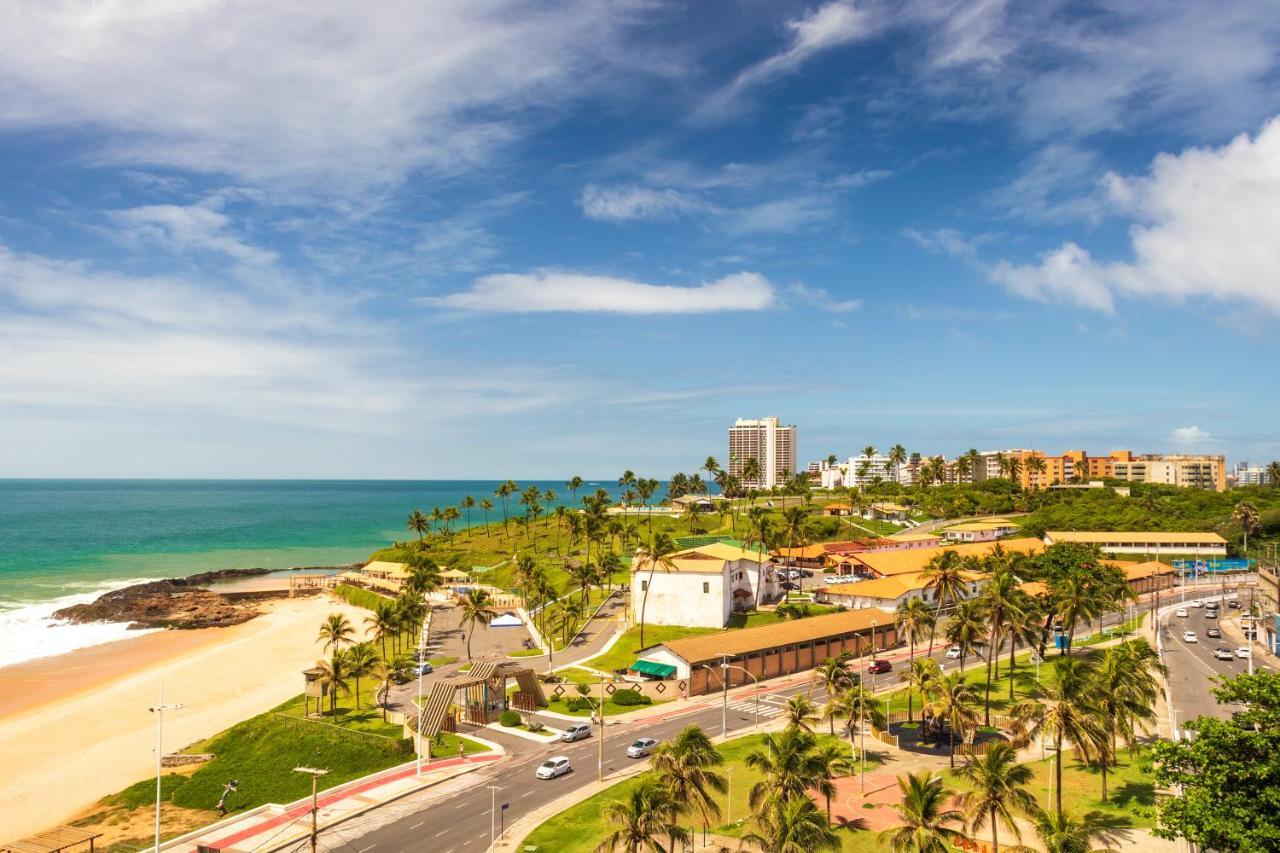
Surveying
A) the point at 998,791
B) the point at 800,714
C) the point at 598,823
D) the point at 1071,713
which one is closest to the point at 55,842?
the point at 598,823

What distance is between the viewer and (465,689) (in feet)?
252

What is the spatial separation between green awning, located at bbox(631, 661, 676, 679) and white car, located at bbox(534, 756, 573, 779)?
80.2 feet

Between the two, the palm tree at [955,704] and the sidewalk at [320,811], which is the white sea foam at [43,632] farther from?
the palm tree at [955,704]

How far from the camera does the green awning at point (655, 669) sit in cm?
8556

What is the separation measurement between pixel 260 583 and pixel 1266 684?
641 ft

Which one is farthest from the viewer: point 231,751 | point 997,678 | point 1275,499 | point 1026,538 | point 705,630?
point 1275,499

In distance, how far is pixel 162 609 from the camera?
147 meters

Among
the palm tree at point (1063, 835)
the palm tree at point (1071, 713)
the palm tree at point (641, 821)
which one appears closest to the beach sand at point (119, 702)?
the palm tree at point (641, 821)

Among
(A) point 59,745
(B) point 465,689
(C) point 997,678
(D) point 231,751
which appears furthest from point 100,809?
(C) point 997,678

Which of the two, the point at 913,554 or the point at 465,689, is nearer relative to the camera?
the point at 465,689

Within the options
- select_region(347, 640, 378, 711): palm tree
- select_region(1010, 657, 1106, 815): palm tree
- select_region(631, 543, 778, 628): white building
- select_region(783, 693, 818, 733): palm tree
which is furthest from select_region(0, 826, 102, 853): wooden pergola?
select_region(631, 543, 778, 628): white building

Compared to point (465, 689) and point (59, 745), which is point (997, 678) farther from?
point (59, 745)

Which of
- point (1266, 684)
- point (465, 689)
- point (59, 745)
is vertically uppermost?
point (1266, 684)

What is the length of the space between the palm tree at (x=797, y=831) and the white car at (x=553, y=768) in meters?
25.2
